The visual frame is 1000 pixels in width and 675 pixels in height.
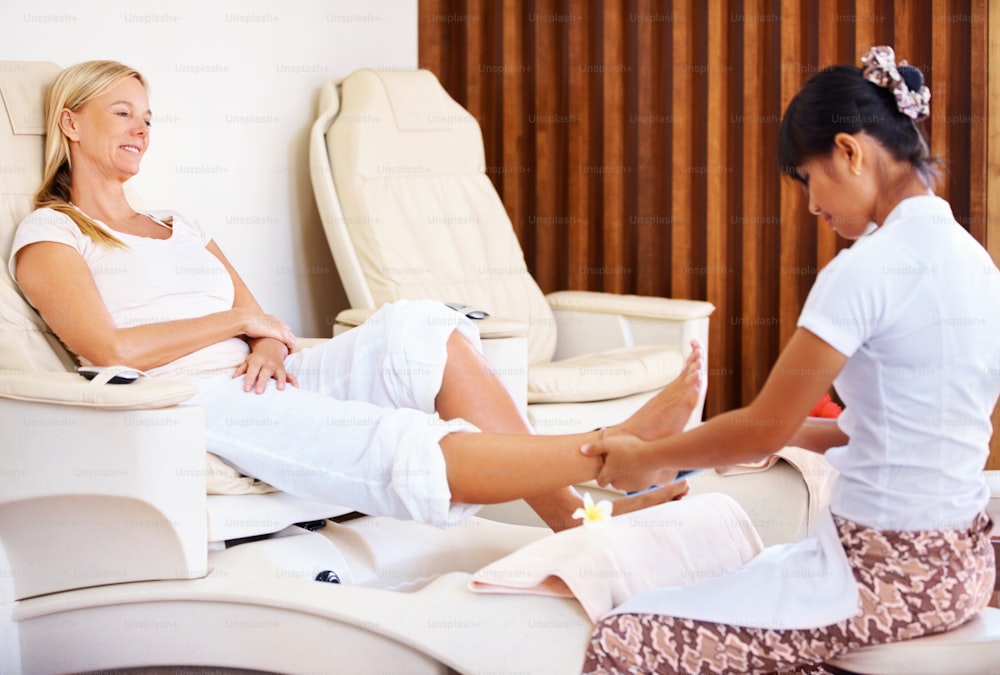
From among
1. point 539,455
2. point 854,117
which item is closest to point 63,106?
point 539,455

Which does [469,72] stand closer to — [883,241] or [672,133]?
[672,133]

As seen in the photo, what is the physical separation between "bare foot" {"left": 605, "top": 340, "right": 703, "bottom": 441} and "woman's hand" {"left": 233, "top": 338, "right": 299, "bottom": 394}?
0.70 metres

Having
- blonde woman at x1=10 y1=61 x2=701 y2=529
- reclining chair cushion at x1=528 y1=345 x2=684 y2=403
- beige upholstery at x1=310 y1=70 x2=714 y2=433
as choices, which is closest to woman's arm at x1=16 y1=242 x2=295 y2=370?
blonde woman at x1=10 y1=61 x2=701 y2=529

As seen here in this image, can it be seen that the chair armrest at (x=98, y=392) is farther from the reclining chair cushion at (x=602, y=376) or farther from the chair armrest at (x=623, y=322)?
the chair armrest at (x=623, y=322)

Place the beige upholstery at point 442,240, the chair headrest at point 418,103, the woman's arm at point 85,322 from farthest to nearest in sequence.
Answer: the chair headrest at point 418,103 → the beige upholstery at point 442,240 → the woman's arm at point 85,322

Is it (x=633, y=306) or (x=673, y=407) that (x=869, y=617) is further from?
(x=633, y=306)

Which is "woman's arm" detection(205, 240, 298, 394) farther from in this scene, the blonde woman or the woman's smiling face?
the woman's smiling face

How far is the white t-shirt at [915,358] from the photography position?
1304 mm

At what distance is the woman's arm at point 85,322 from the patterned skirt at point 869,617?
3.68ft

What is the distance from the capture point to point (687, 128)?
12.5 ft

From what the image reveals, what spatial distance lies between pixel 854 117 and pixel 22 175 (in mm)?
1686

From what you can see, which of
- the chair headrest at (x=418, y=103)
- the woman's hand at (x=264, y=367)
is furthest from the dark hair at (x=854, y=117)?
the chair headrest at (x=418, y=103)

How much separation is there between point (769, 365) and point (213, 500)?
7.52ft

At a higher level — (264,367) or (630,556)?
(264,367)
